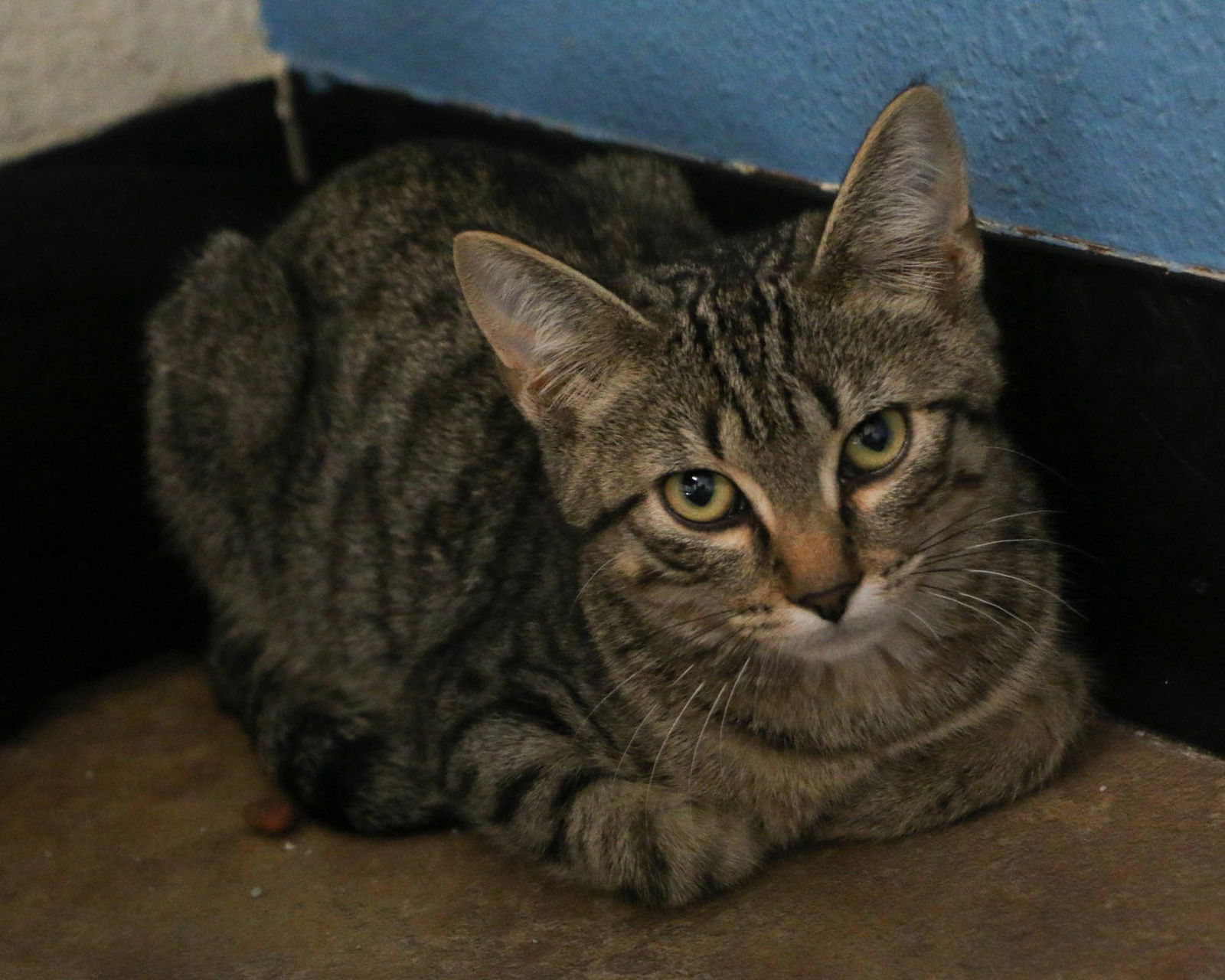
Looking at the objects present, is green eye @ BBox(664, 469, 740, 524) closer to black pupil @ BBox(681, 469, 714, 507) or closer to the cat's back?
black pupil @ BBox(681, 469, 714, 507)

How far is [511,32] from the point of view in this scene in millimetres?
3229

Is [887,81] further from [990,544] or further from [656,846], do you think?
[656,846]

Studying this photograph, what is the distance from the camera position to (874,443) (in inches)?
78.2

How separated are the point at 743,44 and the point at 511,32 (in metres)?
0.71

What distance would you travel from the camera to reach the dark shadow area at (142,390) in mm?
2254

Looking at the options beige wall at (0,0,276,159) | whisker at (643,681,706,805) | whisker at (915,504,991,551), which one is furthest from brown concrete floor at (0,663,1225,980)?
beige wall at (0,0,276,159)

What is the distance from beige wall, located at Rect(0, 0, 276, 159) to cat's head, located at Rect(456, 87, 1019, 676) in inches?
81.6

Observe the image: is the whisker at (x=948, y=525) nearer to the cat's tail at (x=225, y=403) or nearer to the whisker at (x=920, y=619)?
the whisker at (x=920, y=619)

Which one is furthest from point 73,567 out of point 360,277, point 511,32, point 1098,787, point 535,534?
point 1098,787

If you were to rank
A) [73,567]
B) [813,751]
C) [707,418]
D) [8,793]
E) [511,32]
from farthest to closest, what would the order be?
[511,32] < [73,567] < [8,793] < [813,751] < [707,418]

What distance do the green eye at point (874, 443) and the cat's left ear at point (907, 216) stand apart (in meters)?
0.20

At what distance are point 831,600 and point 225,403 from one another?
153cm

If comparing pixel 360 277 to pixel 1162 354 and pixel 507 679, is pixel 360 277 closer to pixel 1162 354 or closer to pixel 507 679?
pixel 507 679

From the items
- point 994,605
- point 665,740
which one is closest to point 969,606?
point 994,605
